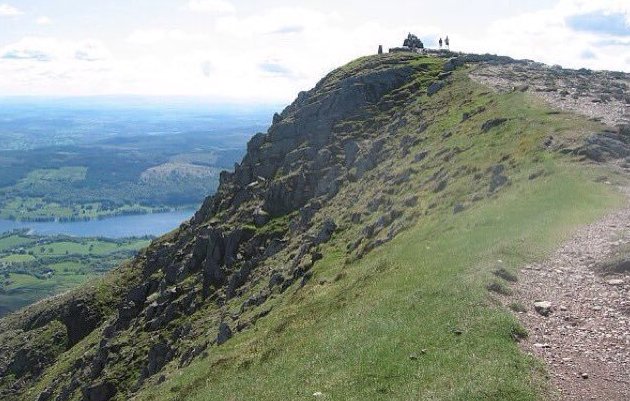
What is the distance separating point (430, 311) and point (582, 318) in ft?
20.6

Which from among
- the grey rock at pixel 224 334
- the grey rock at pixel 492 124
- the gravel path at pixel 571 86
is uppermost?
the gravel path at pixel 571 86

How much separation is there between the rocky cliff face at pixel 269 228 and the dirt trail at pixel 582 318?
49.8 feet

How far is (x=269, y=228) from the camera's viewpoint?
83250 mm

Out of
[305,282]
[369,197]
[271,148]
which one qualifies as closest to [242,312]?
[305,282]

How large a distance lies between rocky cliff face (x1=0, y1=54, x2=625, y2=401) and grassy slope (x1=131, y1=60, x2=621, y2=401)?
354cm

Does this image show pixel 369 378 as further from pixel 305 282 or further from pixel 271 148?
pixel 271 148

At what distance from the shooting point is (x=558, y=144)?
48.2m

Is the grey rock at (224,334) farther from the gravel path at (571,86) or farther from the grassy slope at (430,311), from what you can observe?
the gravel path at (571,86)

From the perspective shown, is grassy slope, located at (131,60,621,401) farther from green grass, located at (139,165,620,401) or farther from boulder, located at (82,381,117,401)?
boulder, located at (82,381,117,401)

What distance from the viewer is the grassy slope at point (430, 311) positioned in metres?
20.9

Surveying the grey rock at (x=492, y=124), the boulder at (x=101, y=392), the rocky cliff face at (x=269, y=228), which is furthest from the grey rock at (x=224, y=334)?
the grey rock at (x=492, y=124)

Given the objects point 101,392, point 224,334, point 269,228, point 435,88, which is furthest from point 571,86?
point 101,392

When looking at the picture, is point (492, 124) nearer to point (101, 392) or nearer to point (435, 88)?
point (435, 88)

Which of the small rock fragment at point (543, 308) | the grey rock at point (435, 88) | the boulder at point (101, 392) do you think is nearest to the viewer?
the small rock fragment at point (543, 308)
